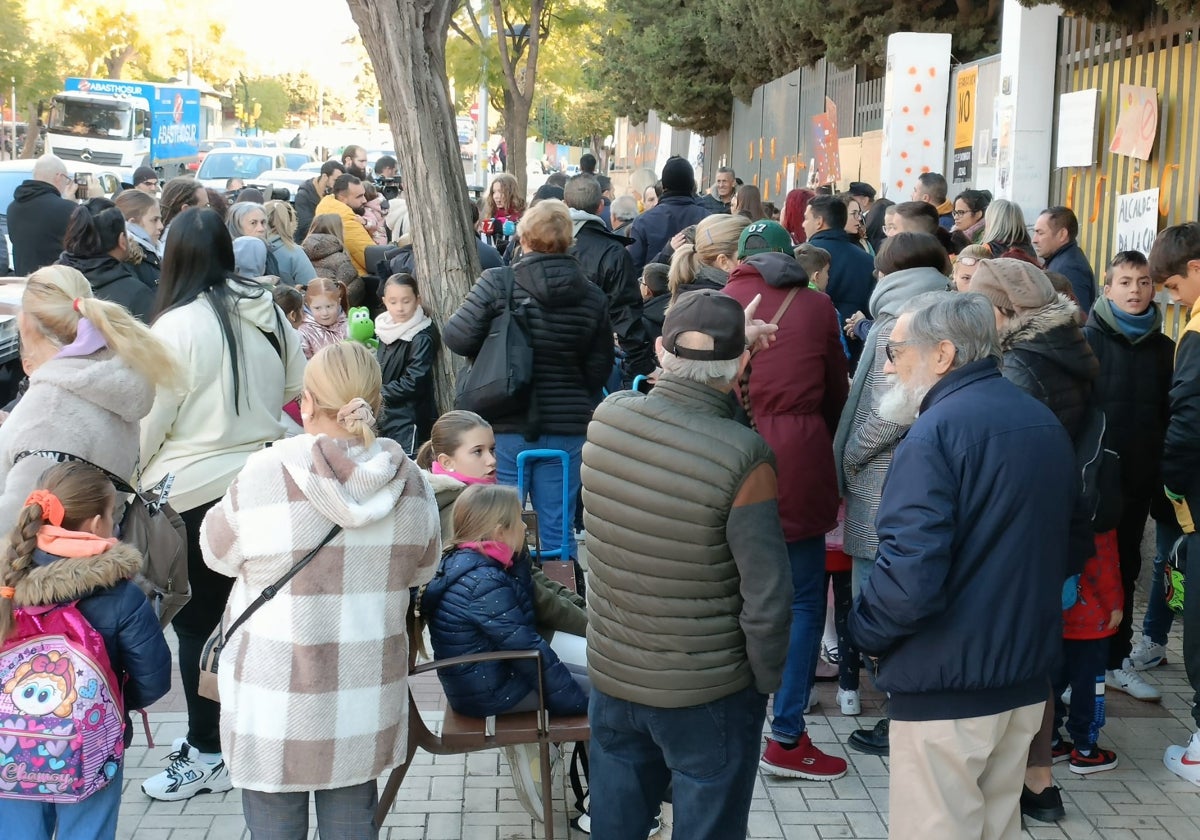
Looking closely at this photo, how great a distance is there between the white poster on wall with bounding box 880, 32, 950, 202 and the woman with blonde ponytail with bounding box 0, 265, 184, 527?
9573 millimetres

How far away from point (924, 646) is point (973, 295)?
97 centimetres

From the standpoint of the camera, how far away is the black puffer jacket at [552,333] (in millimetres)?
5805

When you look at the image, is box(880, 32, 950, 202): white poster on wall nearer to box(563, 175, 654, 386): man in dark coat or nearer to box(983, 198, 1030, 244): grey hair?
box(983, 198, 1030, 244): grey hair

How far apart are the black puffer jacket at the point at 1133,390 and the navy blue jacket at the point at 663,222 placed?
14.5ft

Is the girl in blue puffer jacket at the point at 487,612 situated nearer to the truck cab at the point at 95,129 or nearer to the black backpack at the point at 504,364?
the black backpack at the point at 504,364

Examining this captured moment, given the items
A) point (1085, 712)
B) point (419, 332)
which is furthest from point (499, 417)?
point (1085, 712)

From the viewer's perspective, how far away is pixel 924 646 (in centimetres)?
339

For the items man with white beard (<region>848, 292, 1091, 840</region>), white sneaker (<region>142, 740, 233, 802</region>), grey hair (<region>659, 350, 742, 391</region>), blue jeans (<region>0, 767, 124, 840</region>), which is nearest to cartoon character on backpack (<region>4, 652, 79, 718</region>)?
blue jeans (<region>0, 767, 124, 840</region>)

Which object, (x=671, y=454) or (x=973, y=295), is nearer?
(x=671, y=454)

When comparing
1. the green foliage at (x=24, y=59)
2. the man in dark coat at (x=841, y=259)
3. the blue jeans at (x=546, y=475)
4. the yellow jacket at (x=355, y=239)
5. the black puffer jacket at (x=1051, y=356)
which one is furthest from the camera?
the green foliage at (x=24, y=59)

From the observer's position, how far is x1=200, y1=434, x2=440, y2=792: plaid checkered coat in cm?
330

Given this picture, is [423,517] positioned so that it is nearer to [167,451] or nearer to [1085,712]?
[167,451]

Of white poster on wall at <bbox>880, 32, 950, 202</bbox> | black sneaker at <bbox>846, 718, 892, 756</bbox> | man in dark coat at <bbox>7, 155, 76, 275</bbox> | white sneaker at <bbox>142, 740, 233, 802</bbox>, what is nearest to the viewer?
white sneaker at <bbox>142, 740, 233, 802</bbox>

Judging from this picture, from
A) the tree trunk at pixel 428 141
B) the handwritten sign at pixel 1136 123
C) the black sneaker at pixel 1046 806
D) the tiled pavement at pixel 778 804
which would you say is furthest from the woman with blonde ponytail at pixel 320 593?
the handwritten sign at pixel 1136 123
